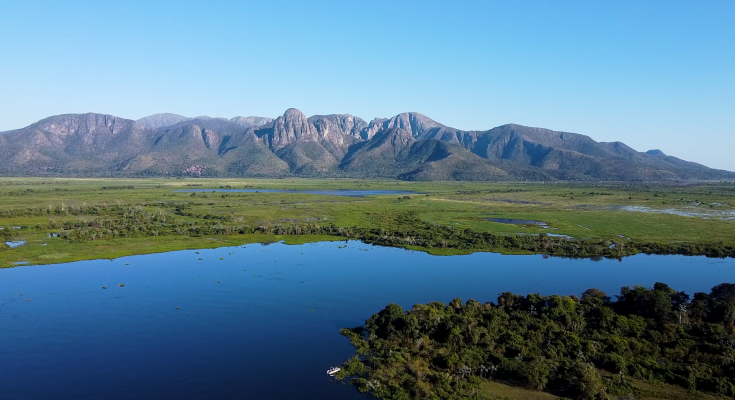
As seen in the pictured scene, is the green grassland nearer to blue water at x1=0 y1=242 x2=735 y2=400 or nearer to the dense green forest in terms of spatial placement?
blue water at x1=0 y1=242 x2=735 y2=400

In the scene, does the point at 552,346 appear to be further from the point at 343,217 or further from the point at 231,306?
the point at 343,217

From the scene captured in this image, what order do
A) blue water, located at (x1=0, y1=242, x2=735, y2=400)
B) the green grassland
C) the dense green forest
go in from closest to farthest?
the dense green forest < blue water, located at (x1=0, y1=242, x2=735, y2=400) < the green grassland

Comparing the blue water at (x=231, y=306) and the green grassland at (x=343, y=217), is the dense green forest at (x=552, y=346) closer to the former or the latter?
the blue water at (x=231, y=306)

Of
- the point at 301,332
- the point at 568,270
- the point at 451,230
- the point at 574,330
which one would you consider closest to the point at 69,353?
the point at 301,332

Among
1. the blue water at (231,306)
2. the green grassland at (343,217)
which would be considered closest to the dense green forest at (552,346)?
the blue water at (231,306)

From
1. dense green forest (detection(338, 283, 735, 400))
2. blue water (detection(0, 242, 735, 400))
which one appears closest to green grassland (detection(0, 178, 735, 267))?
blue water (detection(0, 242, 735, 400))

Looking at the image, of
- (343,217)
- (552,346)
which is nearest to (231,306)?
(552,346)

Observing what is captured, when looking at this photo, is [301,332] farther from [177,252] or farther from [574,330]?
[177,252]
